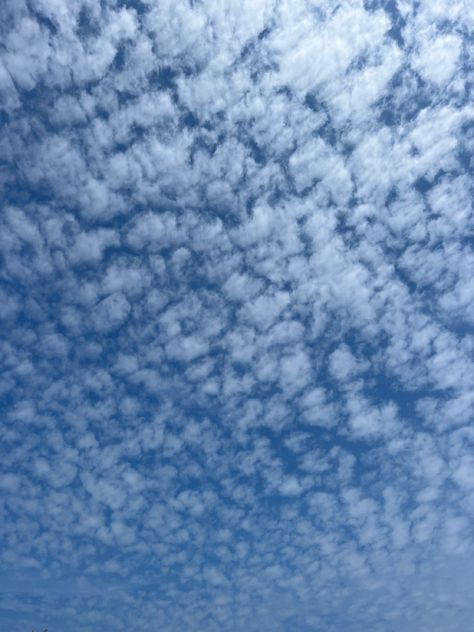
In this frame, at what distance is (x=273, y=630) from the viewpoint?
2439cm

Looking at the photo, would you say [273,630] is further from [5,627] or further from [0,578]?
[5,627]

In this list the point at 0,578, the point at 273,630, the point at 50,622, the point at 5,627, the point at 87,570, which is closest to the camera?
the point at 87,570

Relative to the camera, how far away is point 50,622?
2722 centimetres

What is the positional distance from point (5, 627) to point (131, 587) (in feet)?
48.3

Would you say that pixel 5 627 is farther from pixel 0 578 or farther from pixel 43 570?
pixel 43 570

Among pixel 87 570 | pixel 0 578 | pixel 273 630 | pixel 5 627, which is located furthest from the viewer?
pixel 5 627

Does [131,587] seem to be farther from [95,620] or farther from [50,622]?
[50,622]

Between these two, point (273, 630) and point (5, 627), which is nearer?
point (273, 630)

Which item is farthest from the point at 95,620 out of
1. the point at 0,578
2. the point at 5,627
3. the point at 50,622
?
the point at 5,627

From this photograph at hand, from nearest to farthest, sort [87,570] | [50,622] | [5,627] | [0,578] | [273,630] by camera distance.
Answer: [87,570] → [0,578] → [273,630] → [50,622] → [5,627]

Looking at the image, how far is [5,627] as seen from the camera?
29844mm

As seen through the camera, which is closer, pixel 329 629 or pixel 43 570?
pixel 43 570

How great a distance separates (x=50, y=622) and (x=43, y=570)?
29.6 ft

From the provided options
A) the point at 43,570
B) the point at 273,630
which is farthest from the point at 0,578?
the point at 273,630
